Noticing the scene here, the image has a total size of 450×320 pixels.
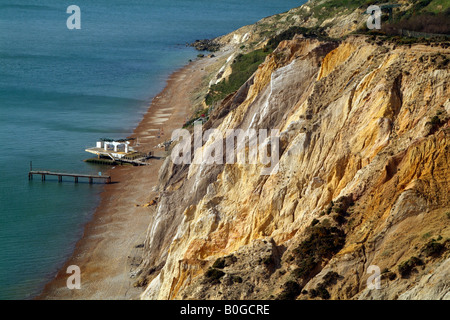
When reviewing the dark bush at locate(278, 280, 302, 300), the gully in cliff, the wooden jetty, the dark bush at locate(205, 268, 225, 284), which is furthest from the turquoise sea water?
the dark bush at locate(278, 280, 302, 300)

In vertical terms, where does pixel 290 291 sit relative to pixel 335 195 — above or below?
below

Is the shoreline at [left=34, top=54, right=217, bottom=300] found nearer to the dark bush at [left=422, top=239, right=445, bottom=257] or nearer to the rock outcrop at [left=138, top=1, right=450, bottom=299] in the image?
the rock outcrop at [left=138, top=1, right=450, bottom=299]

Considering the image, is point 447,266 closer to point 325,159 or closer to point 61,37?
point 325,159

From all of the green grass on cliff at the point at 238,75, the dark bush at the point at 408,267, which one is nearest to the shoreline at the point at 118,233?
the green grass on cliff at the point at 238,75

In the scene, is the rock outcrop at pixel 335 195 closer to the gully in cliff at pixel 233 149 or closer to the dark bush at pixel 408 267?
the dark bush at pixel 408 267

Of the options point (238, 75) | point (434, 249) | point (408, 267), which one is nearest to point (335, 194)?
point (408, 267)

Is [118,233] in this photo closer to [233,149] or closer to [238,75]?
[233,149]
